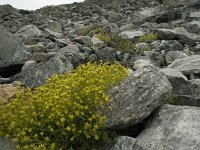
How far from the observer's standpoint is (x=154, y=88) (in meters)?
8.10

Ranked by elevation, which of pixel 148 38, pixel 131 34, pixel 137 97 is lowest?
pixel 131 34

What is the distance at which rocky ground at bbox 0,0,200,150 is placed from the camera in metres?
7.73

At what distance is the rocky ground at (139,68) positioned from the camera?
7734mm

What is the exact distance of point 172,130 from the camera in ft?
25.1

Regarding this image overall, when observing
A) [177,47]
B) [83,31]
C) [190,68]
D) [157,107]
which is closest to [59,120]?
[157,107]

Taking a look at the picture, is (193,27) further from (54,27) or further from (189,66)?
(189,66)

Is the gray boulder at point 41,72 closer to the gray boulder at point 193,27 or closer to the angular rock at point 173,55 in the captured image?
the angular rock at point 173,55

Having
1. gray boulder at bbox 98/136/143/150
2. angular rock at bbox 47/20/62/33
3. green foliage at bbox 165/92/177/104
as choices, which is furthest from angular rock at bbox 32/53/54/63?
angular rock at bbox 47/20/62/33

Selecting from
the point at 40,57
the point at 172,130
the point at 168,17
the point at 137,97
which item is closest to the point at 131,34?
the point at 40,57

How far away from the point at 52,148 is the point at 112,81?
2.30 metres

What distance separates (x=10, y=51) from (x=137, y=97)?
646cm

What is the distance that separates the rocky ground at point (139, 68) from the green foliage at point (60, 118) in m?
0.33

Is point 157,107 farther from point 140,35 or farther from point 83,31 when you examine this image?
point 83,31

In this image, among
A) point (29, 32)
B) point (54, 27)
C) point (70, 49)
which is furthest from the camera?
point (54, 27)
